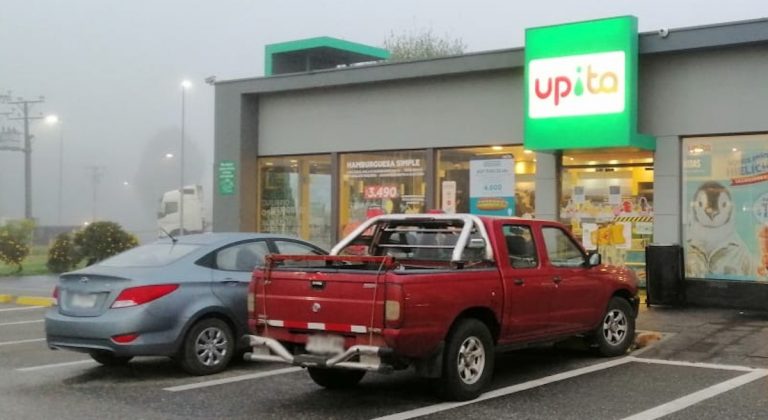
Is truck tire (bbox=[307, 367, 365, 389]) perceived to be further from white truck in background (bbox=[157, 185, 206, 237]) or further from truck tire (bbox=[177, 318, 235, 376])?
white truck in background (bbox=[157, 185, 206, 237])

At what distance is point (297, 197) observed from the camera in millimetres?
19359

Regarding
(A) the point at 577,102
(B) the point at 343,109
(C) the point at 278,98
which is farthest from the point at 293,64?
(A) the point at 577,102

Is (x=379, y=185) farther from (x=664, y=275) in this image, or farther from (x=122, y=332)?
(x=122, y=332)

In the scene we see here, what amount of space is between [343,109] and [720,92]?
26.5 ft

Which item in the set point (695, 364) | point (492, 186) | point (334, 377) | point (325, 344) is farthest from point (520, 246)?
point (492, 186)

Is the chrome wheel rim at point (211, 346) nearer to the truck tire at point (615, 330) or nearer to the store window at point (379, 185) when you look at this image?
the truck tire at point (615, 330)

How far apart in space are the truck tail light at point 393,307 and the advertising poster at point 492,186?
974cm

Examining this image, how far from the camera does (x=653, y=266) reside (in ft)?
45.8

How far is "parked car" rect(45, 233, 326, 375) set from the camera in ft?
26.8

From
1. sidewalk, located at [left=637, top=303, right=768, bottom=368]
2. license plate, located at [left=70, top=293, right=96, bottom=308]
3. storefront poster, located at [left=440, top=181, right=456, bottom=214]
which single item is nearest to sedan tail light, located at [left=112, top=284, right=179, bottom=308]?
license plate, located at [left=70, top=293, right=96, bottom=308]

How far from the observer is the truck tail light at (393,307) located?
6.59 m

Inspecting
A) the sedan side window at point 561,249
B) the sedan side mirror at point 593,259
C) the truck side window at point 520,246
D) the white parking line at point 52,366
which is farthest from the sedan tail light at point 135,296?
the sedan side mirror at point 593,259

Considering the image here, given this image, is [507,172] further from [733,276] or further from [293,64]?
[293,64]

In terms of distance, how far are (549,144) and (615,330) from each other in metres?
5.78
